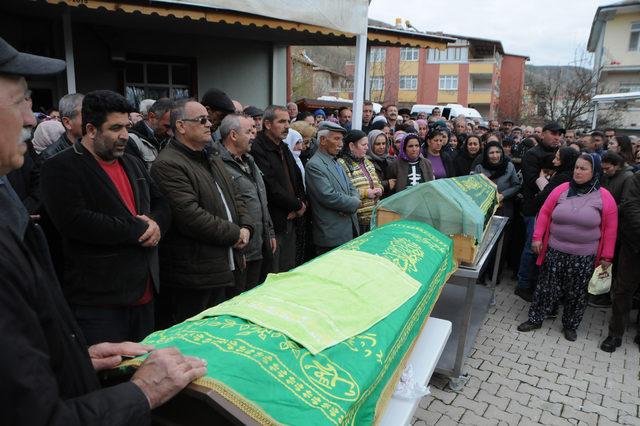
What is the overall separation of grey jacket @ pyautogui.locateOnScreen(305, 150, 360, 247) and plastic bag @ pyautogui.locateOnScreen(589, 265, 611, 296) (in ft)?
8.08

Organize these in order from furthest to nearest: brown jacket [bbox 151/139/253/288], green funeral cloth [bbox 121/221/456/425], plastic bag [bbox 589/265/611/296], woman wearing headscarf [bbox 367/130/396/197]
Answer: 1. woman wearing headscarf [bbox 367/130/396/197]
2. plastic bag [bbox 589/265/611/296]
3. brown jacket [bbox 151/139/253/288]
4. green funeral cloth [bbox 121/221/456/425]

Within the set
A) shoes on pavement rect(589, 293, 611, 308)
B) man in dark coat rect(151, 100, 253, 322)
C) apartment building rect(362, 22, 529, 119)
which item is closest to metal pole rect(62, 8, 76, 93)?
man in dark coat rect(151, 100, 253, 322)

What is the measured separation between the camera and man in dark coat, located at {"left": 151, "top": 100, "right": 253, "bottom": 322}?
3004 millimetres

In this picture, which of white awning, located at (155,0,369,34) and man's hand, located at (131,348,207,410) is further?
white awning, located at (155,0,369,34)

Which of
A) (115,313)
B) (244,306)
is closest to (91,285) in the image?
(115,313)

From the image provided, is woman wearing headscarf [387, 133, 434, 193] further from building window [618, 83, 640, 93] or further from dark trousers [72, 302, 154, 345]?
building window [618, 83, 640, 93]

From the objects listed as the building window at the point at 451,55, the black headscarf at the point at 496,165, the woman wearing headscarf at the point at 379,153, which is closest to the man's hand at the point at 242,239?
the woman wearing headscarf at the point at 379,153

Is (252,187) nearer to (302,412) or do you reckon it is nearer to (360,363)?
(360,363)

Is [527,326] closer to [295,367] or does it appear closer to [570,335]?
[570,335]

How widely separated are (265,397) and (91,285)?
1.54 metres

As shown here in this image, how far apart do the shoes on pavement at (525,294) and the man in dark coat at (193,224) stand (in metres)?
4.11

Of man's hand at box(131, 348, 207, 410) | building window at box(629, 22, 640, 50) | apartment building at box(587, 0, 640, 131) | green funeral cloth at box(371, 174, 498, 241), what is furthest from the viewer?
building window at box(629, 22, 640, 50)

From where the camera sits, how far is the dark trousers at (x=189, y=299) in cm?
314

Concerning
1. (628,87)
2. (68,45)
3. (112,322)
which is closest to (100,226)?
(112,322)
